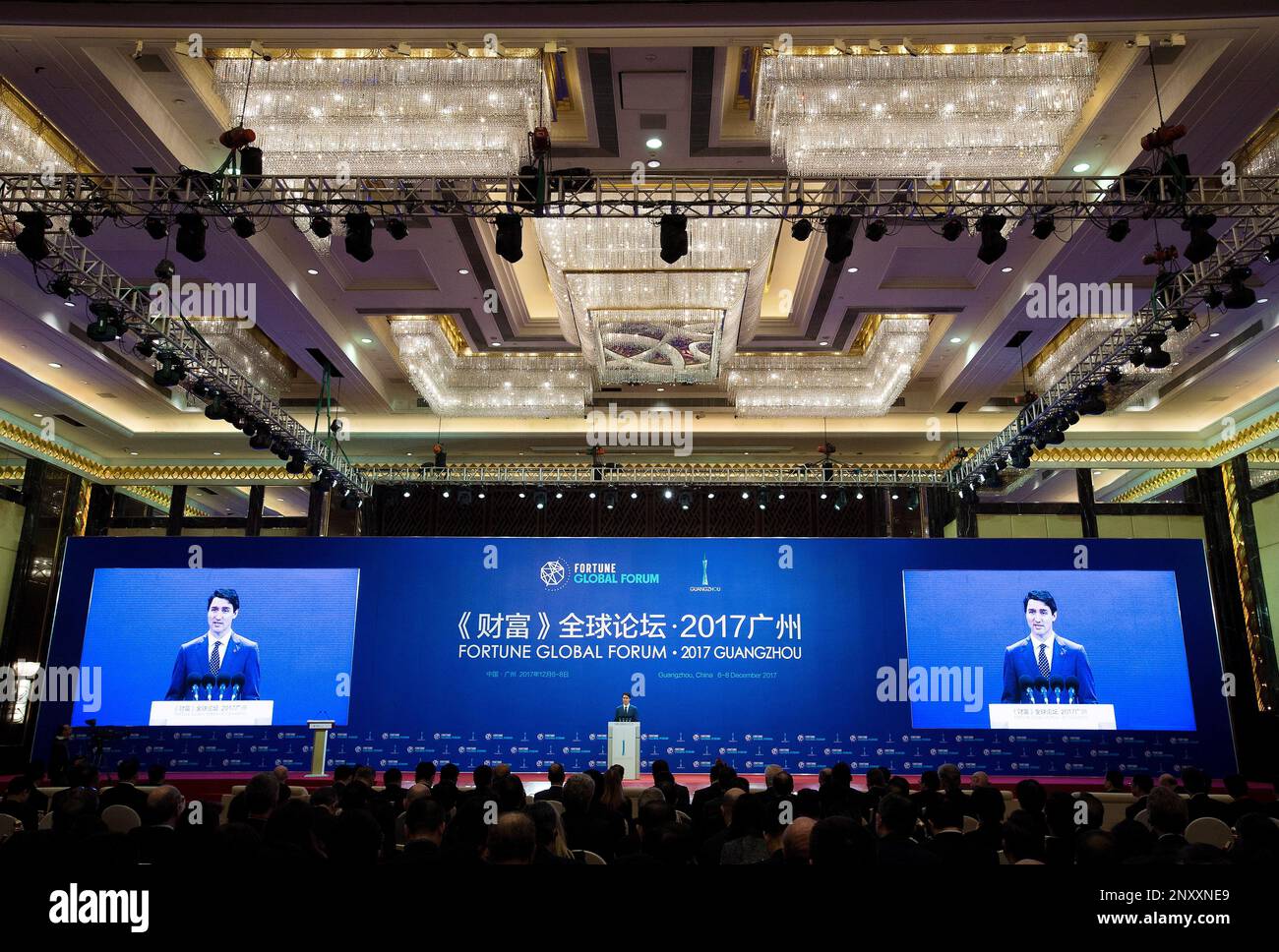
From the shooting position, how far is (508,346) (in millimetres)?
10312

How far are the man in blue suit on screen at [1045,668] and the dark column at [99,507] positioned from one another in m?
13.4

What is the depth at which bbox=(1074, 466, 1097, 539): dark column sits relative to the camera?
41.7 feet

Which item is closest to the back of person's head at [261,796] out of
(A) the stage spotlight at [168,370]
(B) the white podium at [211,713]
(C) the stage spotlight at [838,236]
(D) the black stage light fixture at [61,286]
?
(D) the black stage light fixture at [61,286]

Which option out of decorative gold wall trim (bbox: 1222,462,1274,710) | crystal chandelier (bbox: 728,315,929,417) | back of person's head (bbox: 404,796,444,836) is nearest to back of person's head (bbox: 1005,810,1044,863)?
back of person's head (bbox: 404,796,444,836)

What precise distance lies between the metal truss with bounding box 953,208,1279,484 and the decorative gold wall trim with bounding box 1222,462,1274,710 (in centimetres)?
380

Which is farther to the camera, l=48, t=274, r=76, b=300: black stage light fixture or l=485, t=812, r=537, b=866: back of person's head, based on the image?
l=48, t=274, r=76, b=300: black stage light fixture

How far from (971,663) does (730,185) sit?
724cm

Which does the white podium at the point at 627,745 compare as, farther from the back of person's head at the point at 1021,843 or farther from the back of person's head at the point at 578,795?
the back of person's head at the point at 1021,843

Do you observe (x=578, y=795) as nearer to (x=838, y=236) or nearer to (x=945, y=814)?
(x=945, y=814)

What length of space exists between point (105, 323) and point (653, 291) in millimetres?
4597

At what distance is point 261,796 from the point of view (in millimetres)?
3930

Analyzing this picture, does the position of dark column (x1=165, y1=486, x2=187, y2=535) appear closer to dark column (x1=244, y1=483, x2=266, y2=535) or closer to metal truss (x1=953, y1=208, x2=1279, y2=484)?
dark column (x1=244, y1=483, x2=266, y2=535)

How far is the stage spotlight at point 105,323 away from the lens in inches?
272

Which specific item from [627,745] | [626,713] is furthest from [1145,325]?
[626,713]
